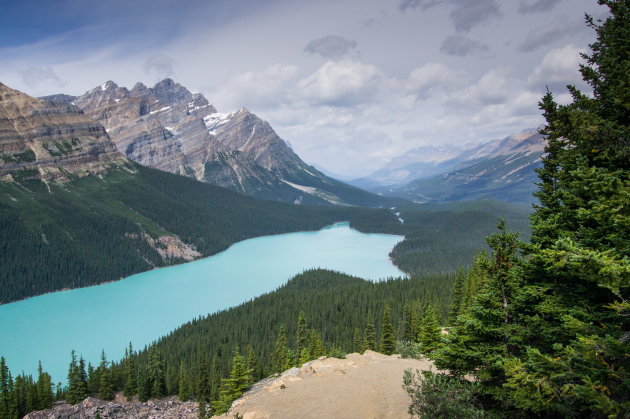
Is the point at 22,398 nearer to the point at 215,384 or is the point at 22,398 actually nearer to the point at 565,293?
the point at 215,384

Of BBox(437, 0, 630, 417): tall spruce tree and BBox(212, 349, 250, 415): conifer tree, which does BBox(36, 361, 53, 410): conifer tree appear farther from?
BBox(437, 0, 630, 417): tall spruce tree

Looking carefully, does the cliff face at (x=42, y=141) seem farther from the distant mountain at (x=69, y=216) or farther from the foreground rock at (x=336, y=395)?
the foreground rock at (x=336, y=395)

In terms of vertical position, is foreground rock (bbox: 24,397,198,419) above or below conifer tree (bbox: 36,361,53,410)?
below

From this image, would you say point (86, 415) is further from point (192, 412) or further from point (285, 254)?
point (285, 254)

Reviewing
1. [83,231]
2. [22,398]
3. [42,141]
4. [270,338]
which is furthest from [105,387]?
[42,141]

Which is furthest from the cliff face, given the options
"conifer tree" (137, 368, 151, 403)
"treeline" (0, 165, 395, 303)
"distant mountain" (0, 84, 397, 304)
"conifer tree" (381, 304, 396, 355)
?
"conifer tree" (381, 304, 396, 355)

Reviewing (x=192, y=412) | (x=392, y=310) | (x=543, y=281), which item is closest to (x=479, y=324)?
(x=543, y=281)
